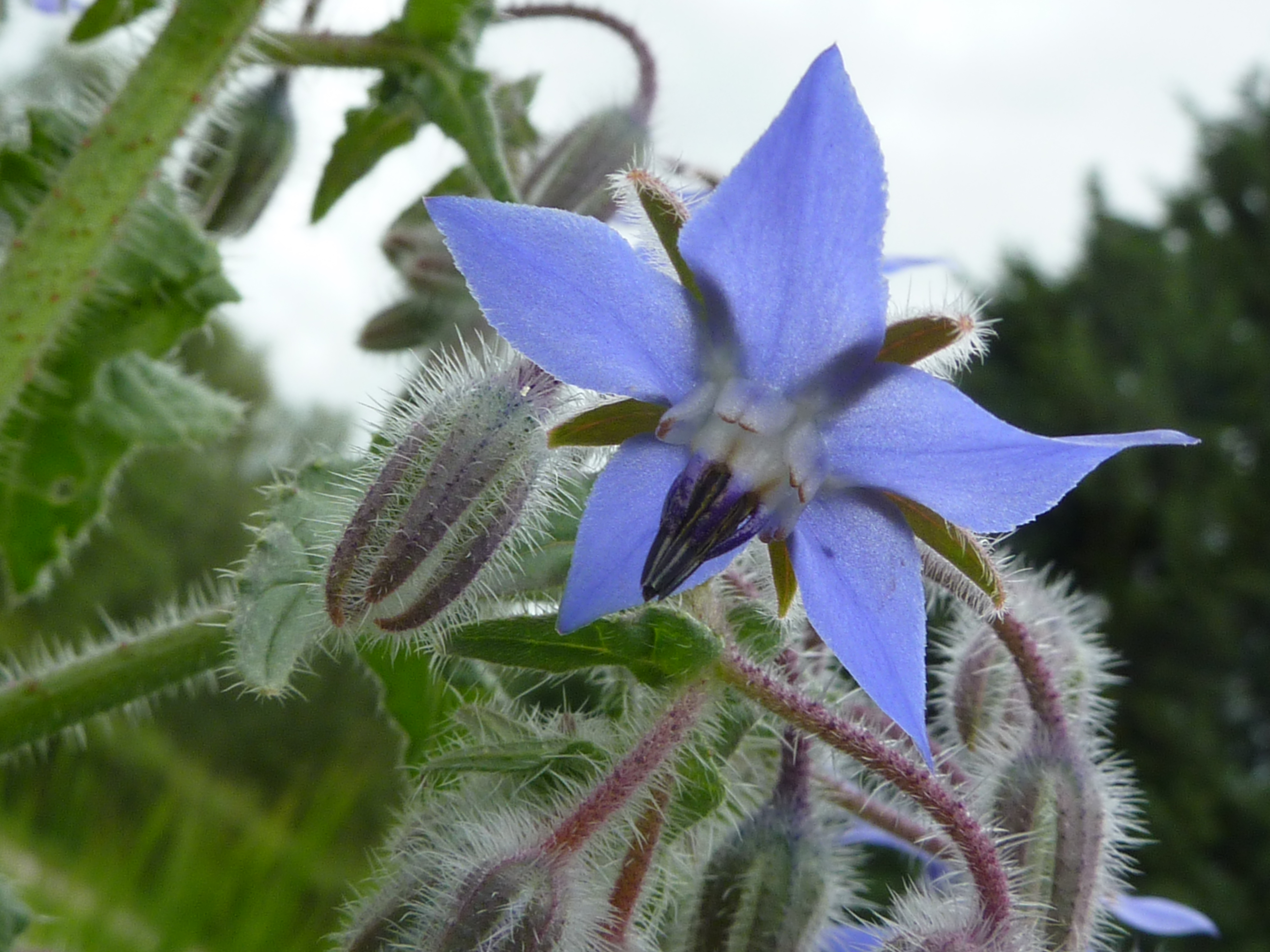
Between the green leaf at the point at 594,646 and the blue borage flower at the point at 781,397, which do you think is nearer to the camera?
the blue borage flower at the point at 781,397

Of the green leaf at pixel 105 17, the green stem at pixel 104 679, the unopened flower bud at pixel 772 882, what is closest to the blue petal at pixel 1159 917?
the unopened flower bud at pixel 772 882

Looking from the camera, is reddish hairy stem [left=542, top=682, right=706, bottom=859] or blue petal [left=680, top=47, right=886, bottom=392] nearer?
blue petal [left=680, top=47, right=886, bottom=392]

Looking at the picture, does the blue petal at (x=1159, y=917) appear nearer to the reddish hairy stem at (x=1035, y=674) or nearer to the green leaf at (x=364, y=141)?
the reddish hairy stem at (x=1035, y=674)

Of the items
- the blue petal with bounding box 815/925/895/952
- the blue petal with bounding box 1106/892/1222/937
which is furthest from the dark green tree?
the blue petal with bounding box 815/925/895/952

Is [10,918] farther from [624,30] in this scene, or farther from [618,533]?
[624,30]

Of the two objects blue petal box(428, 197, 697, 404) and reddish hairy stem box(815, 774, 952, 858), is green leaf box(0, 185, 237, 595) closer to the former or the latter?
blue petal box(428, 197, 697, 404)

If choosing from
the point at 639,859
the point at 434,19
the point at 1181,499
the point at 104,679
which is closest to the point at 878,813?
the point at 639,859
